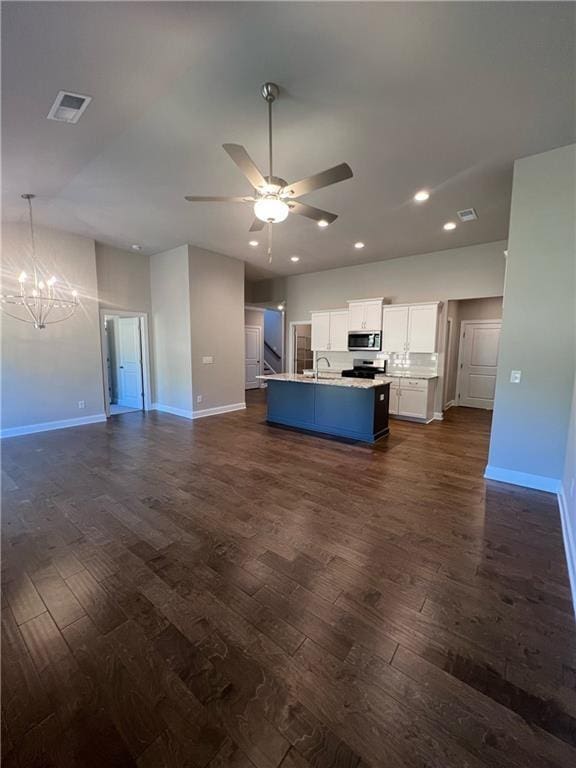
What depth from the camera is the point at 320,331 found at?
7.41 metres

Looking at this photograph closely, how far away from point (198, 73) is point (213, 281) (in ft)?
13.8

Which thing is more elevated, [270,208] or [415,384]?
[270,208]

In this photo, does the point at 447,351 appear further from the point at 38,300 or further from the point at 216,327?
the point at 38,300

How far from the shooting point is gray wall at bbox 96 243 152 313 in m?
5.96

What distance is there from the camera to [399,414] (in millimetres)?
6215

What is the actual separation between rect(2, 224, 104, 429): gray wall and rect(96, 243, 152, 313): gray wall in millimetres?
353

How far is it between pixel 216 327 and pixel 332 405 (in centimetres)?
292

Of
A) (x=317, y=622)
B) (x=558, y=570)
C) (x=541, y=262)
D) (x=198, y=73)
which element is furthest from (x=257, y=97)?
(x=558, y=570)

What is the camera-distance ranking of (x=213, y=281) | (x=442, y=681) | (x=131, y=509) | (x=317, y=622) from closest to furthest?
(x=442, y=681), (x=317, y=622), (x=131, y=509), (x=213, y=281)

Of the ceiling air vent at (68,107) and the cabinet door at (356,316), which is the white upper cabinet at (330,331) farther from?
the ceiling air vent at (68,107)

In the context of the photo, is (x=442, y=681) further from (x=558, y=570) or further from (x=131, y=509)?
(x=131, y=509)

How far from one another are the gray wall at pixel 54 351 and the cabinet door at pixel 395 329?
5576mm

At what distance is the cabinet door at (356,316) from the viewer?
22.0 feet

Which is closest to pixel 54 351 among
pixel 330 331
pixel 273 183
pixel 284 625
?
pixel 273 183
